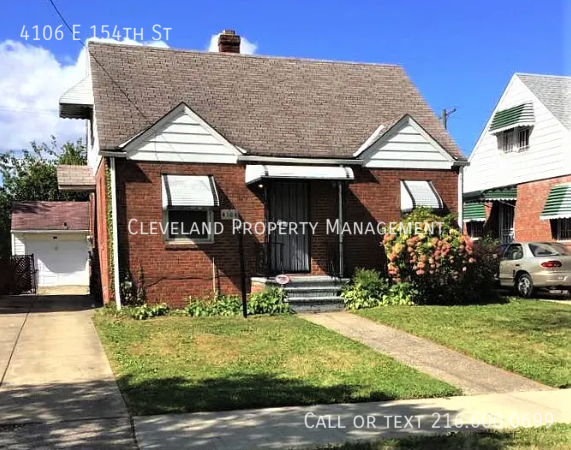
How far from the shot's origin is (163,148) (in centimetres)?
1363

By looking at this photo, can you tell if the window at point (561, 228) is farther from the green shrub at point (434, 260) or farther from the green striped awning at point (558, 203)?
the green shrub at point (434, 260)

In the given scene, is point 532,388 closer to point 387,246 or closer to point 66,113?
point 387,246

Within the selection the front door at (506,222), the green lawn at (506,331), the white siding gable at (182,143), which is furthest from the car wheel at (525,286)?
the white siding gable at (182,143)

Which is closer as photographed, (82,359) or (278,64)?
(82,359)

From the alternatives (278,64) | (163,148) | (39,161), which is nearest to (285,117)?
(278,64)

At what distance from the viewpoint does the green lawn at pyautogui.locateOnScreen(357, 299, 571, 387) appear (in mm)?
8203

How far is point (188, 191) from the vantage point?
13.3m

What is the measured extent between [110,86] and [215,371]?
8.97 meters

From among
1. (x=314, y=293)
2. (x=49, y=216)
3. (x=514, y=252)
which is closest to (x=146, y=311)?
(x=314, y=293)

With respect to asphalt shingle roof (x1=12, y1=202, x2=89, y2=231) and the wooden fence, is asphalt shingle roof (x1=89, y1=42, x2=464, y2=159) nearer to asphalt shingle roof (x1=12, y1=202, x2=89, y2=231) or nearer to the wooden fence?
the wooden fence

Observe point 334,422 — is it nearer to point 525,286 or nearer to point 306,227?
point 306,227

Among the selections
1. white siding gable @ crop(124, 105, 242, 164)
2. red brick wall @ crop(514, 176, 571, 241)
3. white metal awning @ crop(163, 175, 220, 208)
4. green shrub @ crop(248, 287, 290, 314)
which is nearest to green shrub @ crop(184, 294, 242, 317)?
green shrub @ crop(248, 287, 290, 314)

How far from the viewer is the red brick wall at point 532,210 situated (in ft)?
65.4

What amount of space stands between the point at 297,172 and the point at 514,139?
38.8ft
